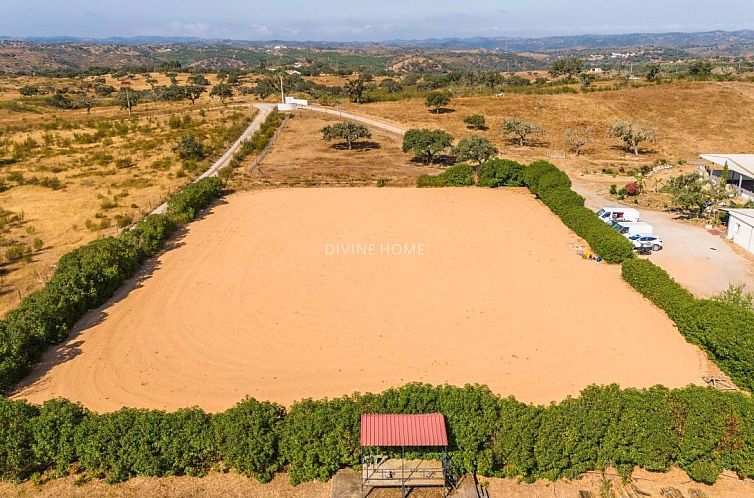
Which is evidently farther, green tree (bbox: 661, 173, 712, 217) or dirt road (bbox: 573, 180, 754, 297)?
green tree (bbox: 661, 173, 712, 217)

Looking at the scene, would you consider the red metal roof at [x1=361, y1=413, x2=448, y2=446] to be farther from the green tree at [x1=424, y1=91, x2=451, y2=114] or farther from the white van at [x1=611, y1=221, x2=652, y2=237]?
the green tree at [x1=424, y1=91, x2=451, y2=114]

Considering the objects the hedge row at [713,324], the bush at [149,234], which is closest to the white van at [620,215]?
the hedge row at [713,324]

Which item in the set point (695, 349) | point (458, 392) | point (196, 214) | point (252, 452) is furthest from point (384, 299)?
point (196, 214)

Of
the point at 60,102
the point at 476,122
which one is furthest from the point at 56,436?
the point at 60,102

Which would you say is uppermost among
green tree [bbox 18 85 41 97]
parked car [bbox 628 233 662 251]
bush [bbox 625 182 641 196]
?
green tree [bbox 18 85 41 97]

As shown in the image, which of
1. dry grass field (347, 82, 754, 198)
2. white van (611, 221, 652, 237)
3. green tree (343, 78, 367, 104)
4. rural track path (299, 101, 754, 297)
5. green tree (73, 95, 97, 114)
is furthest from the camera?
green tree (343, 78, 367, 104)

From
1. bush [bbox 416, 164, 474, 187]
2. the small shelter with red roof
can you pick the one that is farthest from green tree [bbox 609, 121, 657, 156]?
the small shelter with red roof
